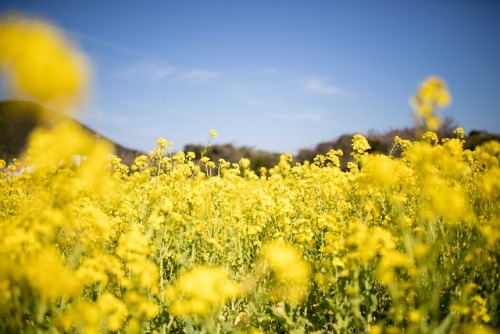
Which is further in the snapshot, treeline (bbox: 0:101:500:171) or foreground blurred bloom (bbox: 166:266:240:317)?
treeline (bbox: 0:101:500:171)

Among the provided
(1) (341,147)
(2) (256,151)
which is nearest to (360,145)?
(1) (341,147)

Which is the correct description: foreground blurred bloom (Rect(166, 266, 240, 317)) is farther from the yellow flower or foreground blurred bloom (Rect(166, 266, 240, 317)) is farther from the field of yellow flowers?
the yellow flower

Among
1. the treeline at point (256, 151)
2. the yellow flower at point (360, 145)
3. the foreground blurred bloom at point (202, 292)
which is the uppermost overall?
the treeline at point (256, 151)

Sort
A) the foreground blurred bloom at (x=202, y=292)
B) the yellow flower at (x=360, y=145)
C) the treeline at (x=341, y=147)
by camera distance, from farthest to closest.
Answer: the treeline at (x=341, y=147) → the yellow flower at (x=360, y=145) → the foreground blurred bloom at (x=202, y=292)

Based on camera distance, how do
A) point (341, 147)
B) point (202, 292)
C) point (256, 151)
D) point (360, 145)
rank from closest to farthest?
point (202, 292), point (360, 145), point (341, 147), point (256, 151)

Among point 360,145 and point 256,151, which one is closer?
point 360,145

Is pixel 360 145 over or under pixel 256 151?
under

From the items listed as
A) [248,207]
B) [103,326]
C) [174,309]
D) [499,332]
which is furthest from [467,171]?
[103,326]

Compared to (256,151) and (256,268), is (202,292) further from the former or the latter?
(256,151)

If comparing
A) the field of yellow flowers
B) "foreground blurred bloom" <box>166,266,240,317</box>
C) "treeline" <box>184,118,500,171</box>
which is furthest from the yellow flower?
"treeline" <box>184,118,500,171</box>

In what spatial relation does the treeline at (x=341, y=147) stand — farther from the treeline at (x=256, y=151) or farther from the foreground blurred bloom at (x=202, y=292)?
the foreground blurred bloom at (x=202, y=292)

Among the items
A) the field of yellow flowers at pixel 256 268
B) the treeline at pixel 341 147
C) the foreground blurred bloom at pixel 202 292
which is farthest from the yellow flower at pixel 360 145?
the treeline at pixel 341 147

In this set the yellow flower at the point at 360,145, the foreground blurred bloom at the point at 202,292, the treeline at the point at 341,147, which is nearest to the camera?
the foreground blurred bloom at the point at 202,292

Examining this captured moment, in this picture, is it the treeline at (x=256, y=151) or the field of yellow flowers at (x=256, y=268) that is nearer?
the field of yellow flowers at (x=256, y=268)
